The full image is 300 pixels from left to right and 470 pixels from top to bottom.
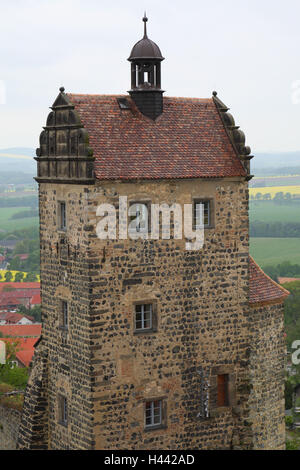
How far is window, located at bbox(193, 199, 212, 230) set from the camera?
26.0m

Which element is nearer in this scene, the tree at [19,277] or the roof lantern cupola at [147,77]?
the roof lantern cupola at [147,77]

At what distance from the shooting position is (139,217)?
24906 millimetres

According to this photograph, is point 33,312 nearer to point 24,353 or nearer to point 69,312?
point 24,353

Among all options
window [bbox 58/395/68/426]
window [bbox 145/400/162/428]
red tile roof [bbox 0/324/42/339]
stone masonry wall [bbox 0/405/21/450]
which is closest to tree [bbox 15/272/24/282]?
red tile roof [bbox 0/324/42/339]

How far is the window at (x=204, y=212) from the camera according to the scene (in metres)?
26.0

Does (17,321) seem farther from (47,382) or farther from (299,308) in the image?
(47,382)

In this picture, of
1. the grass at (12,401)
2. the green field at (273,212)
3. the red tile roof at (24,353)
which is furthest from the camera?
the green field at (273,212)

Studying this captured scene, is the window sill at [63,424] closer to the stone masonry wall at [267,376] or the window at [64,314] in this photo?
the window at [64,314]

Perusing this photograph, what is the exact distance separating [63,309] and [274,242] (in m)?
129

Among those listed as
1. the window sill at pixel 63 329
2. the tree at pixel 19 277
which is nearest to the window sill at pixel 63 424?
the window sill at pixel 63 329

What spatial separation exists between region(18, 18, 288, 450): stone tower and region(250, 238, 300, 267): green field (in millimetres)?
102217

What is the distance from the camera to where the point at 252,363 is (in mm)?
27438

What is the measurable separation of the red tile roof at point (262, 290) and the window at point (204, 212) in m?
2.56

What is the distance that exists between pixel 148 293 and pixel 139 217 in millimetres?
2298
